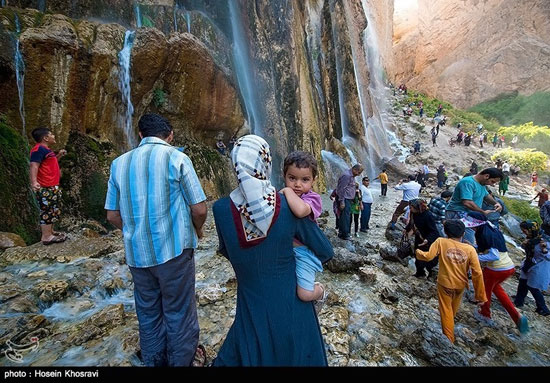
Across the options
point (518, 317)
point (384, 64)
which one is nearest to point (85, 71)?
point (518, 317)

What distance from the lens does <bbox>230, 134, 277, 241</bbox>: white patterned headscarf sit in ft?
4.15

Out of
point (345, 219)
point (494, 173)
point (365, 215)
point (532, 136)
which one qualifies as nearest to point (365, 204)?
point (365, 215)

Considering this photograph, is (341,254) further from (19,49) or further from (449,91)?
(449,91)

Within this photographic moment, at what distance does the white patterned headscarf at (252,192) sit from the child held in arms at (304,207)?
0.44ft

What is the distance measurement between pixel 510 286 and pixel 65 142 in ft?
31.2

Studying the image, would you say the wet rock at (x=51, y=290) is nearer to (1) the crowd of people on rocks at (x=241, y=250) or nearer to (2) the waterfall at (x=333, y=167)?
(1) the crowd of people on rocks at (x=241, y=250)

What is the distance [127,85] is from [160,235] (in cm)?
681

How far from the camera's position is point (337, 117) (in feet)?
54.0

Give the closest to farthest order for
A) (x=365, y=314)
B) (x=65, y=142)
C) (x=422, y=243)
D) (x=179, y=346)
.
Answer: (x=179, y=346)
(x=365, y=314)
(x=422, y=243)
(x=65, y=142)

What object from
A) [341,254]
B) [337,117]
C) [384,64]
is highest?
[384,64]

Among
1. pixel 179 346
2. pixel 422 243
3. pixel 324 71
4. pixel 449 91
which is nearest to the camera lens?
pixel 179 346

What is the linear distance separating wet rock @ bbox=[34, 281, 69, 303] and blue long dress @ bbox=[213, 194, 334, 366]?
3.04 m

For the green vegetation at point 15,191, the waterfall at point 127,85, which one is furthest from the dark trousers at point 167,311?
the waterfall at point 127,85

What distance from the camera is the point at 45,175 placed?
13.2ft
